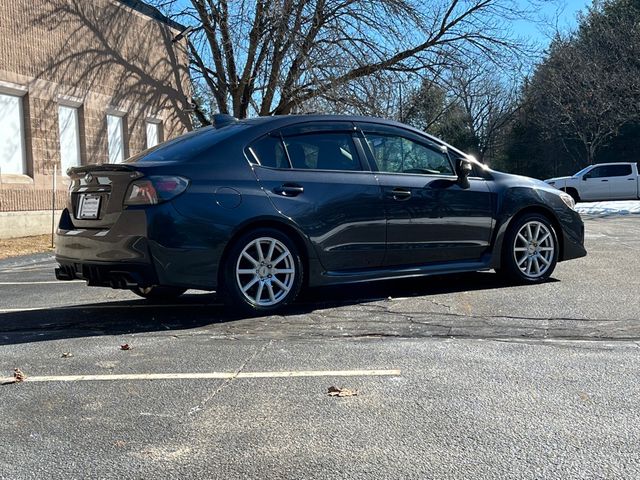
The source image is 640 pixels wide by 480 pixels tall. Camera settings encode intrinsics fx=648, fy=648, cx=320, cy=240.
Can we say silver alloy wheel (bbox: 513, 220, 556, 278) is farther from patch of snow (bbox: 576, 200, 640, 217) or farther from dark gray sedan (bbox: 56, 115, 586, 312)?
patch of snow (bbox: 576, 200, 640, 217)

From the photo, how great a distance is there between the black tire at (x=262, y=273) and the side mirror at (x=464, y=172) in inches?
75.3

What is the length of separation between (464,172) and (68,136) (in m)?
13.3

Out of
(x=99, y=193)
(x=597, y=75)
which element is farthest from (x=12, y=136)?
(x=597, y=75)

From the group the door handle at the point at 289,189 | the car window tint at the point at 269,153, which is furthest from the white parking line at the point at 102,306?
the car window tint at the point at 269,153

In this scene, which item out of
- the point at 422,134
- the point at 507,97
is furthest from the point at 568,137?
the point at 422,134

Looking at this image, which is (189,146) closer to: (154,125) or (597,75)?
(154,125)

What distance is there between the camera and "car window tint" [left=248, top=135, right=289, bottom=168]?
18.1ft

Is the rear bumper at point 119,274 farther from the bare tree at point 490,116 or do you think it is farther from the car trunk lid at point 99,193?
the bare tree at point 490,116

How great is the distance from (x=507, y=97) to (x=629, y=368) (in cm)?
5187

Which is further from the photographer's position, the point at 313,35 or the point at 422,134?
the point at 313,35

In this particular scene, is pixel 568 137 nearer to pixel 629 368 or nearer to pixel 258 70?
pixel 258 70

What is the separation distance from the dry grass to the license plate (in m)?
6.95

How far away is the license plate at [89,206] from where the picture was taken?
208 inches

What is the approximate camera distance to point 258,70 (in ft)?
69.7
